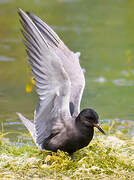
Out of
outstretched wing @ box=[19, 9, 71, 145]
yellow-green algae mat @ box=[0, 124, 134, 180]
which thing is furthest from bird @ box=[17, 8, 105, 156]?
yellow-green algae mat @ box=[0, 124, 134, 180]

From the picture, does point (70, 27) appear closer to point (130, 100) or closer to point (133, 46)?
point (133, 46)

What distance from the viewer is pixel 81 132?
5.82 m

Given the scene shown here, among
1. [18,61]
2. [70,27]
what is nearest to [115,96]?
[18,61]

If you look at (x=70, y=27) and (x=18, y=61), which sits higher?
A: (x=70, y=27)

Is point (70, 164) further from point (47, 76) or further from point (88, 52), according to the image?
point (88, 52)

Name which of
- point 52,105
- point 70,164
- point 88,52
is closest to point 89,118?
point 52,105

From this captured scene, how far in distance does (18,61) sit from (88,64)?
55.9 inches

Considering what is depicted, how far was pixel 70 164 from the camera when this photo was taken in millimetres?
5805

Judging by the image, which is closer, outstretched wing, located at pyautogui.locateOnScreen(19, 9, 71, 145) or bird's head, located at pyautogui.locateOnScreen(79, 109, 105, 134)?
outstretched wing, located at pyautogui.locateOnScreen(19, 9, 71, 145)

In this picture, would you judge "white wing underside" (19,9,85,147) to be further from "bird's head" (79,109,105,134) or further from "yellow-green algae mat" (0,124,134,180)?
"yellow-green algae mat" (0,124,134,180)

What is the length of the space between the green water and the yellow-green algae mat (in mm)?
1358

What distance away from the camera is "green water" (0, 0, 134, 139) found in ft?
27.9

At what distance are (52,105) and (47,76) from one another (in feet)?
1.04

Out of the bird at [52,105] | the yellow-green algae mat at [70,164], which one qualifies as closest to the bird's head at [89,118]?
the bird at [52,105]
